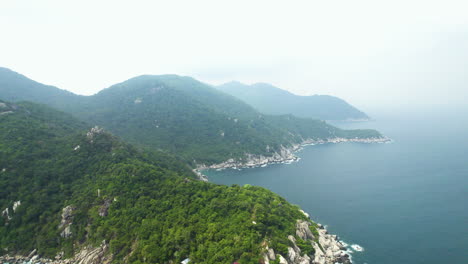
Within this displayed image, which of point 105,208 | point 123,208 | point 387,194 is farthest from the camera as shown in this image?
point 387,194

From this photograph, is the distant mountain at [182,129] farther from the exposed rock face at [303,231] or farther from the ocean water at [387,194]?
the exposed rock face at [303,231]

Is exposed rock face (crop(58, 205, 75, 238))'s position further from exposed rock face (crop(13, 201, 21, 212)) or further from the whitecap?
the whitecap

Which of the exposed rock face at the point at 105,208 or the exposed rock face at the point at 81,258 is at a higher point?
the exposed rock face at the point at 105,208

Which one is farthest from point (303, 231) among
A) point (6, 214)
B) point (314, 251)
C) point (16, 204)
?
point (6, 214)

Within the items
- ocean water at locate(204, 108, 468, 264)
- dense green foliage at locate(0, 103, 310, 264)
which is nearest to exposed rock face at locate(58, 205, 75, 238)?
dense green foliage at locate(0, 103, 310, 264)

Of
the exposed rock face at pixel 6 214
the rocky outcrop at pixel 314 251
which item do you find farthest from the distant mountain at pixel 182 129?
the rocky outcrop at pixel 314 251

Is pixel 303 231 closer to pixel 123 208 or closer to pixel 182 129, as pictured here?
pixel 123 208
